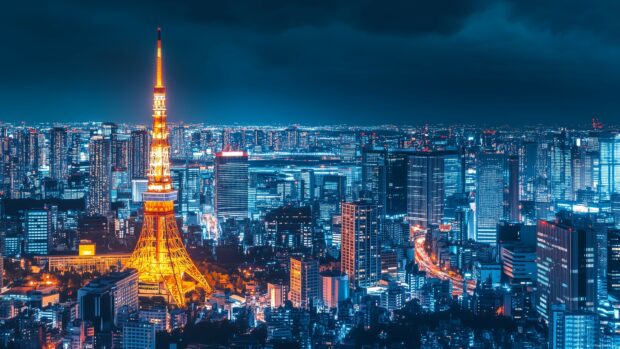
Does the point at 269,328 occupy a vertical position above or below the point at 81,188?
below

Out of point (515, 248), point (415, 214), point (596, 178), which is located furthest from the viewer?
point (415, 214)

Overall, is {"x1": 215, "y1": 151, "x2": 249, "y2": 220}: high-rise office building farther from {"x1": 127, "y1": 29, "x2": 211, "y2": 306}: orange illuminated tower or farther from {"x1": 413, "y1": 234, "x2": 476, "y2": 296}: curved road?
{"x1": 127, "y1": 29, "x2": 211, "y2": 306}: orange illuminated tower

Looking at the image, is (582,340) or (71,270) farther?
(71,270)

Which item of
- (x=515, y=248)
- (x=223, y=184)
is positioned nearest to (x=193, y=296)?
(x=515, y=248)

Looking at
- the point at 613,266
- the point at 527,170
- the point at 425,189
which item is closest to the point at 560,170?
the point at 527,170

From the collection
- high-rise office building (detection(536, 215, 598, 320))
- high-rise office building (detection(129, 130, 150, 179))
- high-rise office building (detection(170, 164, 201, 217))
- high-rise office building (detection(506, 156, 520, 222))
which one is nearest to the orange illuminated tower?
high-rise office building (detection(129, 130, 150, 179))

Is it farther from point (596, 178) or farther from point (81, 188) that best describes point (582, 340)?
point (81, 188)

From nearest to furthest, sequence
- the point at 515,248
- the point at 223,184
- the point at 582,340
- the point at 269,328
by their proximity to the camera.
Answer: the point at 582,340 → the point at 269,328 → the point at 515,248 → the point at 223,184
